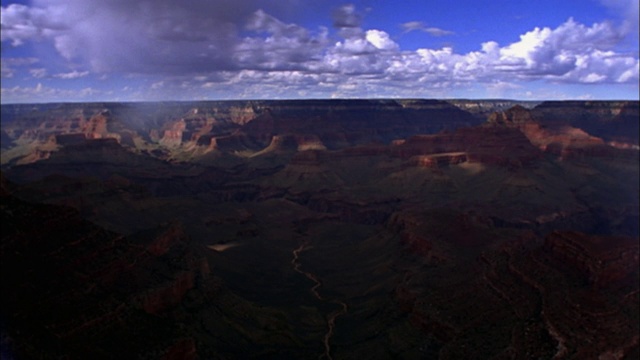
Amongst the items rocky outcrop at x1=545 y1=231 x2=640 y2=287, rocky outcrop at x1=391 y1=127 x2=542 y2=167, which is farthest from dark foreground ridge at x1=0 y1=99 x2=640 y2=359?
rocky outcrop at x1=391 y1=127 x2=542 y2=167

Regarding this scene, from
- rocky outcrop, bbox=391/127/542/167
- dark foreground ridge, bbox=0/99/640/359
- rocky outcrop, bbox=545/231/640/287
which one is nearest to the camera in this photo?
dark foreground ridge, bbox=0/99/640/359

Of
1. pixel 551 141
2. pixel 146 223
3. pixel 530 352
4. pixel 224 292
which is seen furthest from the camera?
pixel 551 141

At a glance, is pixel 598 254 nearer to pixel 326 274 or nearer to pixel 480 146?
pixel 326 274

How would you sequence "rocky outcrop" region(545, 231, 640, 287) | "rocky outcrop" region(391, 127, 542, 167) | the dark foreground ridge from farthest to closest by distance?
"rocky outcrop" region(391, 127, 542, 167) < "rocky outcrop" region(545, 231, 640, 287) < the dark foreground ridge

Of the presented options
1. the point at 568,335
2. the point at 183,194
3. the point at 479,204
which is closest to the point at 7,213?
the point at 568,335

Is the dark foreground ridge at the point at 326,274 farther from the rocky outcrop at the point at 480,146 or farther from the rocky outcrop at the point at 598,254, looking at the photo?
the rocky outcrop at the point at 480,146

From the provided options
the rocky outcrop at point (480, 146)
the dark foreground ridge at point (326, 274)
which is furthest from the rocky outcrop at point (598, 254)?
the rocky outcrop at point (480, 146)

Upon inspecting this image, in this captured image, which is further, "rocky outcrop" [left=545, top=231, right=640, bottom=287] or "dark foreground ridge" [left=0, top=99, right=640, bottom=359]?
"rocky outcrop" [left=545, top=231, right=640, bottom=287]

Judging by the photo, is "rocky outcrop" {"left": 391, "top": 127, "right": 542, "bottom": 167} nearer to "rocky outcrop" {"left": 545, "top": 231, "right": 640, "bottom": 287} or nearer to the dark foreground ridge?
the dark foreground ridge

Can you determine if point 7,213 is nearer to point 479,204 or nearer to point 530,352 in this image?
point 530,352

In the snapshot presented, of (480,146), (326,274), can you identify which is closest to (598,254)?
(326,274)

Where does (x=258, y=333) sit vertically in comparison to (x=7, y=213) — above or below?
below
